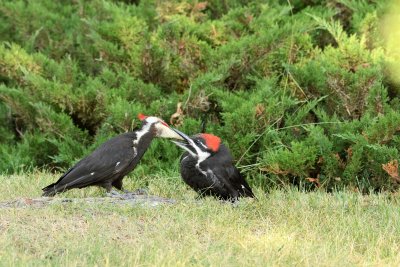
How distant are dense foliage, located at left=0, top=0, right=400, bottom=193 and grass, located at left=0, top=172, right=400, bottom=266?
3.87 feet

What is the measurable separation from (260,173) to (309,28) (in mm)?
2062

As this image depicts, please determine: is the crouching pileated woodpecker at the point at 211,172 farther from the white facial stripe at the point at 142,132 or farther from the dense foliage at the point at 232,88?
the dense foliage at the point at 232,88

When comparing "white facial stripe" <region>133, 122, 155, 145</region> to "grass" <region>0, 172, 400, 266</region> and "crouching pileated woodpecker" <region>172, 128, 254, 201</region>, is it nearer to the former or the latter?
"crouching pileated woodpecker" <region>172, 128, 254, 201</region>

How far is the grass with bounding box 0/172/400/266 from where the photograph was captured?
224 inches

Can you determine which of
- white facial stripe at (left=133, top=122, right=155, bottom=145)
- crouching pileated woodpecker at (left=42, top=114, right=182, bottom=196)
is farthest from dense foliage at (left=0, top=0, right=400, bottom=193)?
crouching pileated woodpecker at (left=42, top=114, right=182, bottom=196)

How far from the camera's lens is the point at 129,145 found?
7820 mm

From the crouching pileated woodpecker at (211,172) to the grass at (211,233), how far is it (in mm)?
224

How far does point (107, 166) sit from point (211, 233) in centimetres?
163

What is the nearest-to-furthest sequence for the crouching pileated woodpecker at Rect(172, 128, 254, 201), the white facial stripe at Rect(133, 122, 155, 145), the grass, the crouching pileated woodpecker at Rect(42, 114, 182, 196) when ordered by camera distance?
the grass
the crouching pileated woodpecker at Rect(42, 114, 182, 196)
the crouching pileated woodpecker at Rect(172, 128, 254, 201)
the white facial stripe at Rect(133, 122, 155, 145)

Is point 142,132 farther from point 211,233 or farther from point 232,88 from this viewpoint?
point 232,88

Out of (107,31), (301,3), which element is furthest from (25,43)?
(301,3)

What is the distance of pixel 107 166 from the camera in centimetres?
766

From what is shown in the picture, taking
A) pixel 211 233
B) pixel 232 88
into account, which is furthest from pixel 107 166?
pixel 232 88

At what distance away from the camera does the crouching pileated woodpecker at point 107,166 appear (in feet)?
24.8
